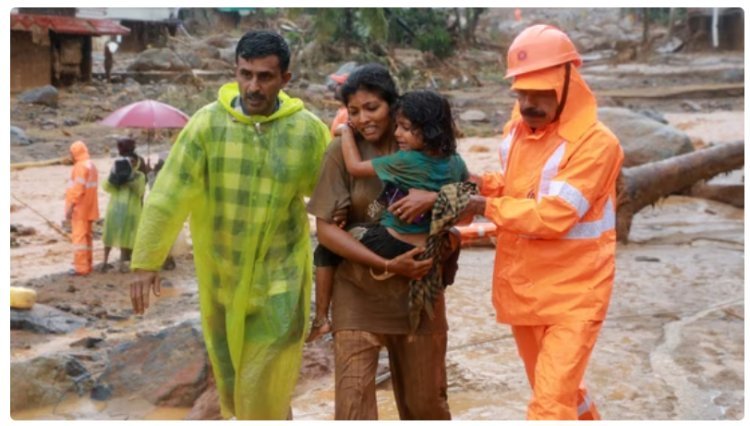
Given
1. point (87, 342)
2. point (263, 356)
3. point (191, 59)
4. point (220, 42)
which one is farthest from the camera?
point (220, 42)

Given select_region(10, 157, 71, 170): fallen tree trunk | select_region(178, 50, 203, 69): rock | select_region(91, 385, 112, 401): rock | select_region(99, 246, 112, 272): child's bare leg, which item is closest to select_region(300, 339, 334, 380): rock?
select_region(91, 385, 112, 401): rock

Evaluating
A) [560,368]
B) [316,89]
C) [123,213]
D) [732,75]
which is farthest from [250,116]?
[732,75]

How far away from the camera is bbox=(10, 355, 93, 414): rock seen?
698 centimetres

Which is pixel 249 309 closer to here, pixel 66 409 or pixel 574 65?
pixel 574 65

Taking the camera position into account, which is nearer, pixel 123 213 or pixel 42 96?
pixel 123 213

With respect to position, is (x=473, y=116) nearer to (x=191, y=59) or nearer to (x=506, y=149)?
(x=191, y=59)

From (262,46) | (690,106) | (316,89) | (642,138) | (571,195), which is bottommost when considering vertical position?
(690,106)

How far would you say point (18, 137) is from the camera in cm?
2016

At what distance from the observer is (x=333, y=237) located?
4.27 m

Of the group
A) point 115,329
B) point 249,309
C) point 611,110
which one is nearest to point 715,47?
point 611,110

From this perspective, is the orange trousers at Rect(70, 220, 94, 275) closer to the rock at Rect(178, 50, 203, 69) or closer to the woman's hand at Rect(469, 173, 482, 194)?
the woman's hand at Rect(469, 173, 482, 194)

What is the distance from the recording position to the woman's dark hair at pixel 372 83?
417cm

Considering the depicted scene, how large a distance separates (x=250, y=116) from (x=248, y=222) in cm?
41

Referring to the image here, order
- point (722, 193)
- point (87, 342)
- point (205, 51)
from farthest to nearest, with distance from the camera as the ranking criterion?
point (205, 51)
point (722, 193)
point (87, 342)
